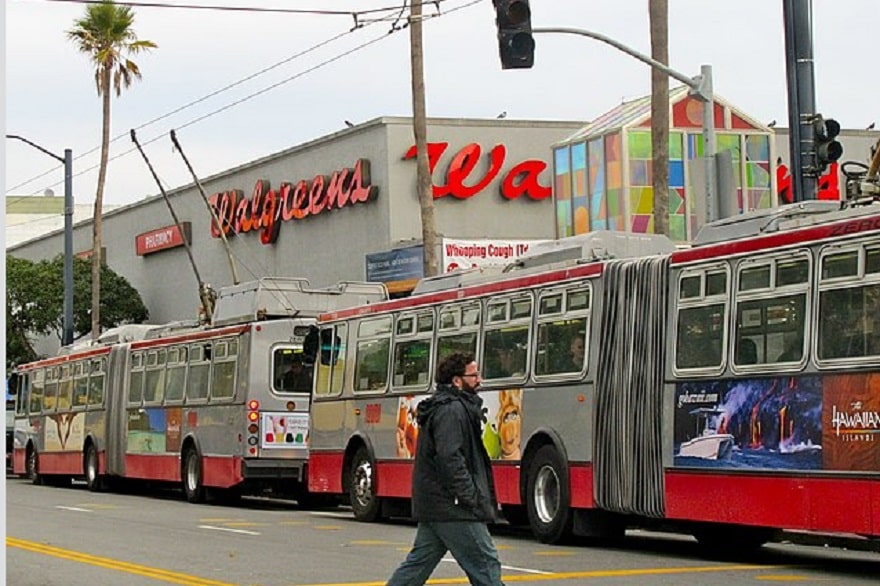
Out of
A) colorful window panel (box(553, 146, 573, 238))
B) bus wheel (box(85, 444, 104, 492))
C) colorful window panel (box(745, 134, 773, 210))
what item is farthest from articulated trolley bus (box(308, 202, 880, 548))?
colorful window panel (box(745, 134, 773, 210))

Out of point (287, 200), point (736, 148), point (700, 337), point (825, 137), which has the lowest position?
point (700, 337)

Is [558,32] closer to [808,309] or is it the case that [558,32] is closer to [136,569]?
[808,309]

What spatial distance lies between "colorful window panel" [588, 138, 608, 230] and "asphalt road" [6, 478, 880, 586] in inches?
733

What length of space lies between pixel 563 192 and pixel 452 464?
32720 mm

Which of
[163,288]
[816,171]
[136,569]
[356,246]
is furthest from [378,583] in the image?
[163,288]

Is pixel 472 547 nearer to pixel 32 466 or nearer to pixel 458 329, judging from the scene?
pixel 458 329

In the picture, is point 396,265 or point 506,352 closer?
point 506,352

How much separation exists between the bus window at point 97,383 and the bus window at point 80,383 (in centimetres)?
28

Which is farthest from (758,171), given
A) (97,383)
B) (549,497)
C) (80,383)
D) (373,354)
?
(549,497)

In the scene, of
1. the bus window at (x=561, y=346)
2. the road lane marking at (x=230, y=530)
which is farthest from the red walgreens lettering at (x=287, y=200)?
the bus window at (x=561, y=346)

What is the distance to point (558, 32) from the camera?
68.4ft

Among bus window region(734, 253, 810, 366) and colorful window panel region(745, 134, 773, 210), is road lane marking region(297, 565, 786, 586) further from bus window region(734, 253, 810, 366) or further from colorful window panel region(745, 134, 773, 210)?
colorful window panel region(745, 134, 773, 210)

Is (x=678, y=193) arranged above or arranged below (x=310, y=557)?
above

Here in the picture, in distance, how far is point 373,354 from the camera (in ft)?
75.0
